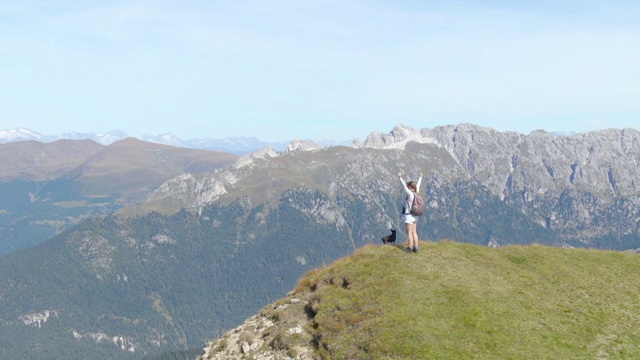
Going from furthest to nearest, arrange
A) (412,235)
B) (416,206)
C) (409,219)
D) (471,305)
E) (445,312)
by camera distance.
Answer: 1. (412,235)
2. (409,219)
3. (416,206)
4. (471,305)
5. (445,312)

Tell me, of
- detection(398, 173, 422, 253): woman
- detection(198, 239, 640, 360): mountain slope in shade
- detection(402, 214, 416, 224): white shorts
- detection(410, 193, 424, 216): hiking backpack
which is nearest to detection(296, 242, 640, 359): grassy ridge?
detection(198, 239, 640, 360): mountain slope in shade

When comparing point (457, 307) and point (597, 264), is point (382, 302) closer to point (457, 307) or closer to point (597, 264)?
point (457, 307)

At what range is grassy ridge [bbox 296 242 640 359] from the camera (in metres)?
26.8

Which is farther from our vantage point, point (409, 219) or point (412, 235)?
point (412, 235)

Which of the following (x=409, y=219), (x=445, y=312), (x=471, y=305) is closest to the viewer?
(x=445, y=312)

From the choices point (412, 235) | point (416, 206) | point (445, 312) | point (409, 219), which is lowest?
point (445, 312)

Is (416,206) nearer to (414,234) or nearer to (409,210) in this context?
(409,210)

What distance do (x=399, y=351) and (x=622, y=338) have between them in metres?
13.2

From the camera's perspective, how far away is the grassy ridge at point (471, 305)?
1054 inches

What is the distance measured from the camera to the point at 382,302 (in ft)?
98.3

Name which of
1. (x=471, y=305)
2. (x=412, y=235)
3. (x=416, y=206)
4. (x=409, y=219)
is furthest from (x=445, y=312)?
(x=416, y=206)

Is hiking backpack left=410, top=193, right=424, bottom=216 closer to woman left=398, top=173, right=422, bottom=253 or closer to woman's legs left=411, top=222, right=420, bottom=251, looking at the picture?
woman left=398, top=173, right=422, bottom=253

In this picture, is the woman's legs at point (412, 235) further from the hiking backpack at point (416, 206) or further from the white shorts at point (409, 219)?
the hiking backpack at point (416, 206)

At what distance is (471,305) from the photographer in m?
30.0
